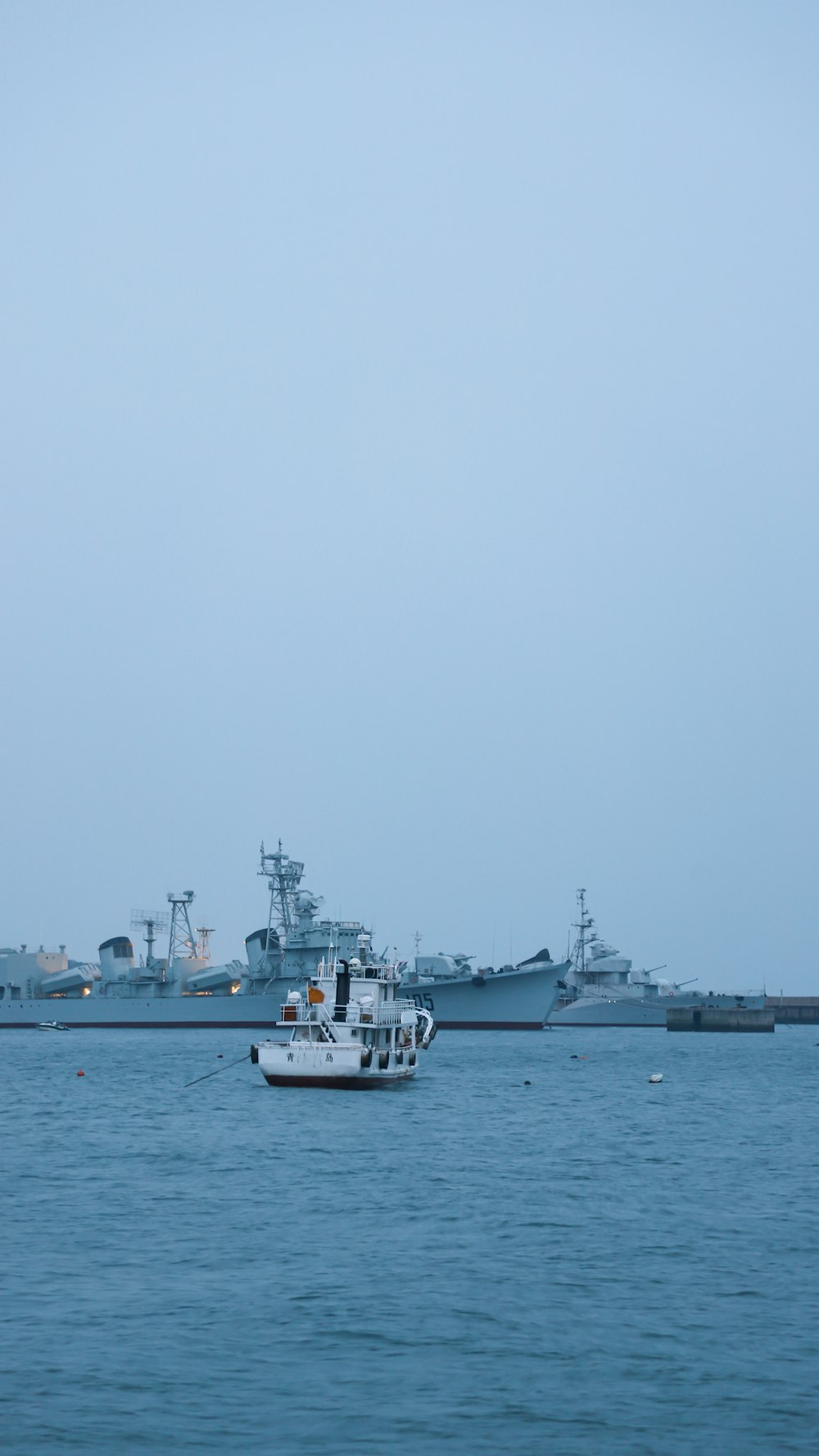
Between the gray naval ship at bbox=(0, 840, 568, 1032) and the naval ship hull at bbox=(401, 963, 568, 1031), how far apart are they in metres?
0.11

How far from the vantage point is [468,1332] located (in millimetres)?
21031

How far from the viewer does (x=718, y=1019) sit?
563 ft

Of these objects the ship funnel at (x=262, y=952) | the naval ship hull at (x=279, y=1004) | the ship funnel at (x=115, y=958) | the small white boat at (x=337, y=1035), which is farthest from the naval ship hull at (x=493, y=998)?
the small white boat at (x=337, y=1035)

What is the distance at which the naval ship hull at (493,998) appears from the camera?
135500 millimetres

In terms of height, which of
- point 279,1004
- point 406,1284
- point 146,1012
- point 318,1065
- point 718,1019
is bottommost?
point 718,1019

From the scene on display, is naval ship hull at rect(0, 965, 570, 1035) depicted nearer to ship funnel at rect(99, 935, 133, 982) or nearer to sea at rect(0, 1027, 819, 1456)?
ship funnel at rect(99, 935, 133, 982)

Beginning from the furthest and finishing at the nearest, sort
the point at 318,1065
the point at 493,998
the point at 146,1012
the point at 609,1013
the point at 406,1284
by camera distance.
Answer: the point at 609,1013 < the point at 146,1012 < the point at 493,998 < the point at 318,1065 < the point at 406,1284

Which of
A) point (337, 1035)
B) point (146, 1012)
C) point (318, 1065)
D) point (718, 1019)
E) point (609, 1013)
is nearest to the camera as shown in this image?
point (337, 1035)

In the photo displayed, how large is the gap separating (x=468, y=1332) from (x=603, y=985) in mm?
181955

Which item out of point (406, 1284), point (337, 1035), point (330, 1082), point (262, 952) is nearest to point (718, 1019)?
point (262, 952)

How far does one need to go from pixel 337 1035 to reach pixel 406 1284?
3525cm

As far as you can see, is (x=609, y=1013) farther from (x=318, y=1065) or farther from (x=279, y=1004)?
(x=318, y=1065)

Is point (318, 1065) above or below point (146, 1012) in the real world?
above

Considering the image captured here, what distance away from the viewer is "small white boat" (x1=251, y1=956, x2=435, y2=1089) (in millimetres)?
59031
